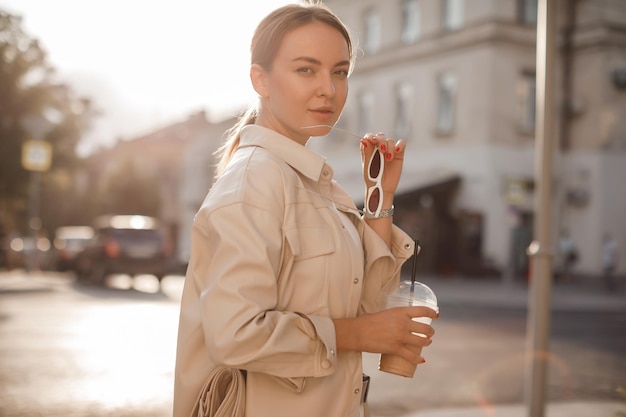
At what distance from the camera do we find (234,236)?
76.5 inches

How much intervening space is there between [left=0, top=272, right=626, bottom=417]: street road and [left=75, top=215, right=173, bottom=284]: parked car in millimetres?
4695

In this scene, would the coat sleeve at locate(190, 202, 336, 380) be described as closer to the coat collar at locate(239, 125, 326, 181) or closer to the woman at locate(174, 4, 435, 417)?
the woman at locate(174, 4, 435, 417)

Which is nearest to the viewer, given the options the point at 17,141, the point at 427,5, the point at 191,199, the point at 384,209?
the point at 384,209

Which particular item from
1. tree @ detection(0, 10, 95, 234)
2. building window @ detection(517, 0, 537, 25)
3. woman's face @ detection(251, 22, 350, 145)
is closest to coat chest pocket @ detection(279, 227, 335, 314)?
woman's face @ detection(251, 22, 350, 145)

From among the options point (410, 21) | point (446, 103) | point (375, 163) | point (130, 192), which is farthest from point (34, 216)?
point (130, 192)

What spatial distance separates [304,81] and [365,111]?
104 ft

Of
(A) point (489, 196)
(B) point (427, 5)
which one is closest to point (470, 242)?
(A) point (489, 196)

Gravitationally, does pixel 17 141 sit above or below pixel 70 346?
above

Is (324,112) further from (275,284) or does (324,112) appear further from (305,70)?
(275,284)

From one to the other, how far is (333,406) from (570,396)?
6.55 metres

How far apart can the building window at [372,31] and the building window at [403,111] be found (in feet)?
7.40

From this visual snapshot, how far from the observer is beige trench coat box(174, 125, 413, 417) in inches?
75.9

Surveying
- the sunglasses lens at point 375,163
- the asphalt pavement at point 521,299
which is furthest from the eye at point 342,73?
the asphalt pavement at point 521,299

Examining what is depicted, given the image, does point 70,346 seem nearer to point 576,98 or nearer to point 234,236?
point 234,236
